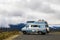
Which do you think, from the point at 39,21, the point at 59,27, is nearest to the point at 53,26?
the point at 59,27

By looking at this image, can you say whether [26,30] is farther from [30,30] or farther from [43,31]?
[43,31]

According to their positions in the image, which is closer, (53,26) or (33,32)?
(33,32)

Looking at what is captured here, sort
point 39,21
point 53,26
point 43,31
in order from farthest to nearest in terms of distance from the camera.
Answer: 1. point 53,26
2. point 39,21
3. point 43,31

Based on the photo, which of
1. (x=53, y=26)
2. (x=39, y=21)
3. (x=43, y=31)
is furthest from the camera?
(x=53, y=26)

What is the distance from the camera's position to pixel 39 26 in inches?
1502

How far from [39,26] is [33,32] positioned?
60.7 inches

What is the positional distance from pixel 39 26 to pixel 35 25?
815 millimetres

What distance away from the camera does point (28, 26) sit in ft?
125

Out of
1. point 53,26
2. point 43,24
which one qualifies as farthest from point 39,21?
point 53,26

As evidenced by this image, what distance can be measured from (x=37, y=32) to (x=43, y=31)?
1.11 meters

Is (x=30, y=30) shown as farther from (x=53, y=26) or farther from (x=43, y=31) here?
(x=53, y=26)

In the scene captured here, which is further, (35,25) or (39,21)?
(39,21)

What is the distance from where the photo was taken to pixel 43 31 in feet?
123

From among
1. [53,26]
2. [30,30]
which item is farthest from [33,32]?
[53,26]
